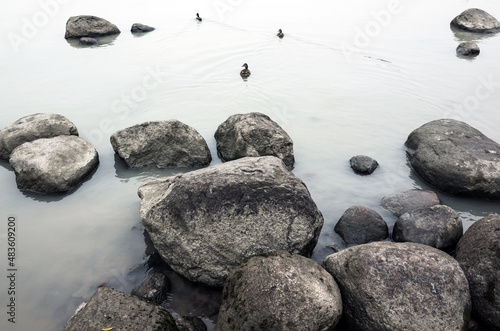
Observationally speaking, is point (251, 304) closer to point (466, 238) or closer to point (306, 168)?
point (466, 238)

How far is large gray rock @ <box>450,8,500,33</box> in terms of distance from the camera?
17056 mm

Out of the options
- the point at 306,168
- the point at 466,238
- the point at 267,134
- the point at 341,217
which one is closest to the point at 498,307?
the point at 466,238

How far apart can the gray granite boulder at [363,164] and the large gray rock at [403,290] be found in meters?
3.26

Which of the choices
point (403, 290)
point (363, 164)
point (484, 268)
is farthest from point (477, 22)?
point (403, 290)

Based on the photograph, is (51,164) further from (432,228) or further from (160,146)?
(432,228)

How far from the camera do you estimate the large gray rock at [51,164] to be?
709cm

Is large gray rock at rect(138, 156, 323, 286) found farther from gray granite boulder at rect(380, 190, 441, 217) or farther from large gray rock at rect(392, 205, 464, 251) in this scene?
gray granite boulder at rect(380, 190, 441, 217)

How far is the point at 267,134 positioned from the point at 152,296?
13.3ft

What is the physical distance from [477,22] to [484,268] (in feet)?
54.0

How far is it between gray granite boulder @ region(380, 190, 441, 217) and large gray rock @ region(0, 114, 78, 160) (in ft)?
23.2

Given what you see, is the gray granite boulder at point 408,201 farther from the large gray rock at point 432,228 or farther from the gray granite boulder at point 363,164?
the gray granite boulder at point 363,164

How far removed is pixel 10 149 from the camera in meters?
8.02

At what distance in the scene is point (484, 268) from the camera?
4.72 m

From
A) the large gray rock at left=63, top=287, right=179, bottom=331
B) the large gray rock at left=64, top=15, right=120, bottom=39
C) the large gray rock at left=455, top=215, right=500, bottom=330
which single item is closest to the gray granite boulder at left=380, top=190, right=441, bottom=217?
the large gray rock at left=455, top=215, right=500, bottom=330
